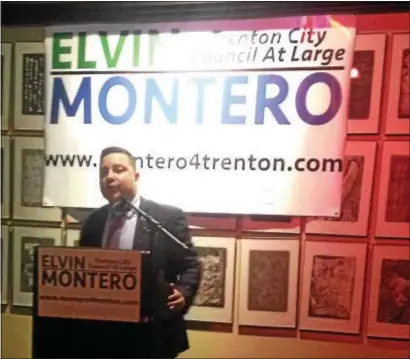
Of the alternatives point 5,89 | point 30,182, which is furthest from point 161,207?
point 5,89

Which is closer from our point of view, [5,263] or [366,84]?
[366,84]

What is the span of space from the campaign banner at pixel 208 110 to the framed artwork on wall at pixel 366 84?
0.06 feet

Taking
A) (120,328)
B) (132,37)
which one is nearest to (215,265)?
(120,328)

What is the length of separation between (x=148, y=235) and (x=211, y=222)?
13 centimetres

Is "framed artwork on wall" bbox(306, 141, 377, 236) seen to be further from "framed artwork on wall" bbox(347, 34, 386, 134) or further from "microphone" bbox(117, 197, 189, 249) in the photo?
"microphone" bbox(117, 197, 189, 249)

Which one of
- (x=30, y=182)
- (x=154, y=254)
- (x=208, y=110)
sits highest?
(x=208, y=110)

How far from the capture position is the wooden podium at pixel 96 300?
3.55 feet

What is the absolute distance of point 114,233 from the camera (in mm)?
1097

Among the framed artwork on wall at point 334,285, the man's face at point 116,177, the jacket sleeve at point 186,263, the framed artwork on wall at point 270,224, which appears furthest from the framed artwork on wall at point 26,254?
the framed artwork on wall at point 334,285

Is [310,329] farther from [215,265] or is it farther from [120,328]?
[120,328]

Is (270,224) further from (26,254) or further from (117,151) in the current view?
(26,254)

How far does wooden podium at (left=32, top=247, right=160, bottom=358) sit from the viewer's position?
1.08m

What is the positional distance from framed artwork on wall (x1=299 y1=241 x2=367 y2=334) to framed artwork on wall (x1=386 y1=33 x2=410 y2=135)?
0.23m

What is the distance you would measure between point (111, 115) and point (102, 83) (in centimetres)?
7
